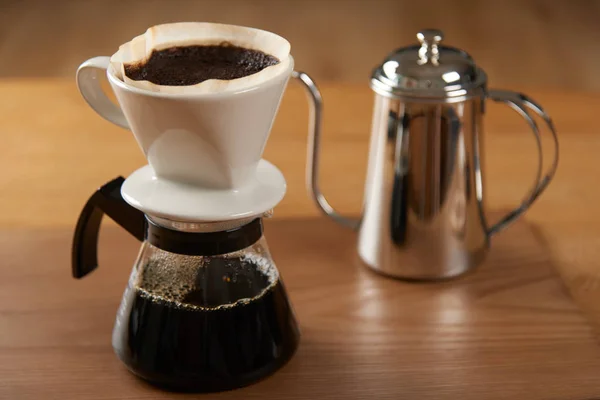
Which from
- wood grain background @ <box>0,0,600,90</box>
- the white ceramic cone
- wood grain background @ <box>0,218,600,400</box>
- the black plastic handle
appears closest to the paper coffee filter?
the white ceramic cone

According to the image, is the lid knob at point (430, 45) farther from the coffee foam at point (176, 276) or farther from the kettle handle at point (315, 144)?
the coffee foam at point (176, 276)

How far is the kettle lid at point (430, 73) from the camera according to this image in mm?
758

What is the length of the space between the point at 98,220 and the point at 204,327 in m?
0.15

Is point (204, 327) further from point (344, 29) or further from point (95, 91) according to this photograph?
point (344, 29)

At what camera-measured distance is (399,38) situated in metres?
1.98

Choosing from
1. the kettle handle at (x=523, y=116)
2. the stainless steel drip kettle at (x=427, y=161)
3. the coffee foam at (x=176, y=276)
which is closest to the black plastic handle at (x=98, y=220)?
the coffee foam at (x=176, y=276)

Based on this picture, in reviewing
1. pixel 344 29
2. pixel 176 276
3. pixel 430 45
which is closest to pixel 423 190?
pixel 430 45

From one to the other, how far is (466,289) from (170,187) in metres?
0.33

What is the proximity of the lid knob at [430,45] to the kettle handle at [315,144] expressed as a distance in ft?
0.34

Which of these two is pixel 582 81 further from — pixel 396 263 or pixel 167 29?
pixel 167 29

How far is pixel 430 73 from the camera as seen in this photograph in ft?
2.49

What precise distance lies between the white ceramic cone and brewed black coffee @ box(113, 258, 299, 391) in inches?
3.1

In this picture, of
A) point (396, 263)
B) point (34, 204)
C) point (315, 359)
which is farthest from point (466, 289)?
point (34, 204)

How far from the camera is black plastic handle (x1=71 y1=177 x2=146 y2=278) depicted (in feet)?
2.23
